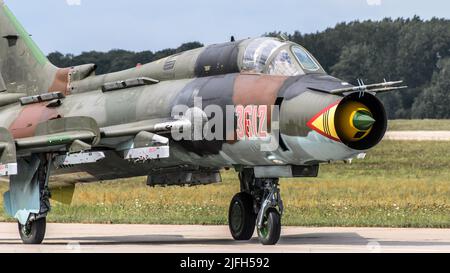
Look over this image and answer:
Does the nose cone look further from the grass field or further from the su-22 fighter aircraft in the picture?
the grass field

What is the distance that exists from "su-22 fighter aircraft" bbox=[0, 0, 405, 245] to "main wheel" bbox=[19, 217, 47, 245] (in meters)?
0.02

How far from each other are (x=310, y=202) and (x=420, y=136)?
39.2m

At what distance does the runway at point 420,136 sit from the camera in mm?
67750

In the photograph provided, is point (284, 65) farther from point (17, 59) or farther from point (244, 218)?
point (17, 59)

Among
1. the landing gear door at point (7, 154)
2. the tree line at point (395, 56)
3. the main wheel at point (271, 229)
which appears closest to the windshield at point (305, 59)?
the main wheel at point (271, 229)

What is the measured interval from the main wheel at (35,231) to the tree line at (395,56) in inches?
2639

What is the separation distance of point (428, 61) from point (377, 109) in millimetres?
112628

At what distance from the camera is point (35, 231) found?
23047mm

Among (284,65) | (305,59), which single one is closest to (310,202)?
(305,59)

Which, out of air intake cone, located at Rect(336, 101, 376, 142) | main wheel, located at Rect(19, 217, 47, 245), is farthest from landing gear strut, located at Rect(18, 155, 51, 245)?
air intake cone, located at Rect(336, 101, 376, 142)

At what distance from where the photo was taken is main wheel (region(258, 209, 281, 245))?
66.7 feet

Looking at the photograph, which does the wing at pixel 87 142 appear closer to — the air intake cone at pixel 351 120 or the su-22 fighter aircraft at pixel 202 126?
the su-22 fighter aircraft at pixel 202 126

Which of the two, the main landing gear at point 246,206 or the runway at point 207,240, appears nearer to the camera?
the runway at point 207,240

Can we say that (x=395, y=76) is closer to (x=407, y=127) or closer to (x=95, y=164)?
(x=407, y=127)
